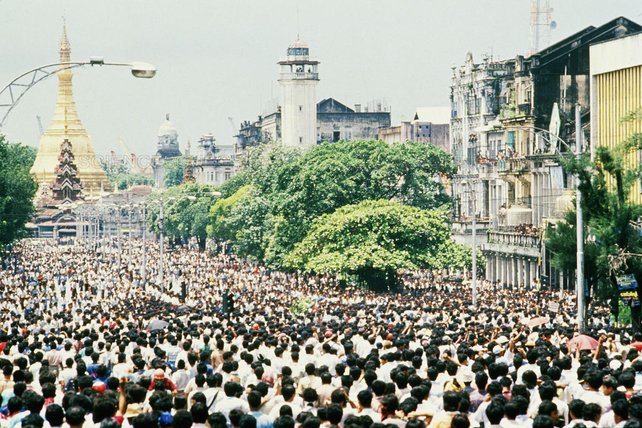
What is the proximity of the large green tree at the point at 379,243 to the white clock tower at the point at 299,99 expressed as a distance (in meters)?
87.4

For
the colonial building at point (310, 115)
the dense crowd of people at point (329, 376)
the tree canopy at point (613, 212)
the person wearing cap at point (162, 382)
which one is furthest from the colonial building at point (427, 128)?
the person wearing cap at point (162, 382)

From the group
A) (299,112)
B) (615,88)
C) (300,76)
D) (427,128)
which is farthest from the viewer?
(300,76)

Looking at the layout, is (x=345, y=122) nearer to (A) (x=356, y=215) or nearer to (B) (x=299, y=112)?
(B) (x=299, y=112)

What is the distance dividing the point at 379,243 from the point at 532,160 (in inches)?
718

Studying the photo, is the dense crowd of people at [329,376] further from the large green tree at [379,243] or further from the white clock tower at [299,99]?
the white clock tower at [299,99]

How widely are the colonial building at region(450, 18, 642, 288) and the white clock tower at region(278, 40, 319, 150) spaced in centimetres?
6118

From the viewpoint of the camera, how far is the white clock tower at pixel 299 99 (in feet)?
554


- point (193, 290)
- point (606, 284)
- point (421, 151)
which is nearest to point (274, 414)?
point (606, 284)

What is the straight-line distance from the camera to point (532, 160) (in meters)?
93.8

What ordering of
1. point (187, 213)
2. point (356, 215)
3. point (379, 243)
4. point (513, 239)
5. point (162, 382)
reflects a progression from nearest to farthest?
point (162, 382) < point (379, 243) < point (356, 215) < point (513, 239) < point (187, 213)

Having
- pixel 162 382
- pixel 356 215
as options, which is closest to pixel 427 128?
pixel 356 215

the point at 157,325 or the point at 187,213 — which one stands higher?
the point at 187,213

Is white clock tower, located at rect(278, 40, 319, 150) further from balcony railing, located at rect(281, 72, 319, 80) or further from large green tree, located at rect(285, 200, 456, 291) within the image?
large green tree, located at rect(285, 200, 456, 291)

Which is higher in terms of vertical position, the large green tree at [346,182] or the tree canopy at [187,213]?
the large green tree at [346,182]
